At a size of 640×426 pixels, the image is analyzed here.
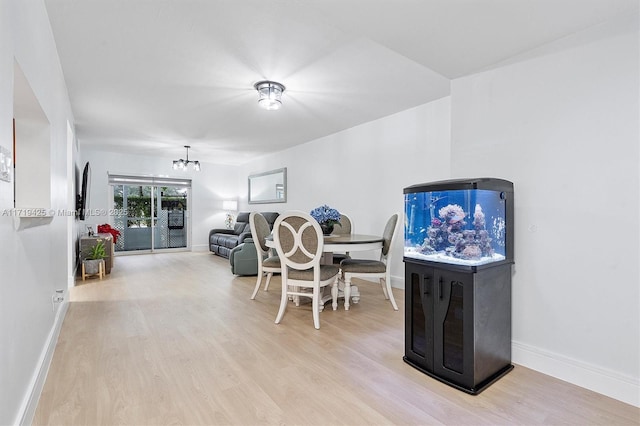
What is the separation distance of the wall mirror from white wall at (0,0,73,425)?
4636 mm

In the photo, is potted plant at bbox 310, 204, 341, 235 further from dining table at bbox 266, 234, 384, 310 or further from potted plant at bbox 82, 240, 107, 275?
potted plant at bbox 82, 240, 107, 275

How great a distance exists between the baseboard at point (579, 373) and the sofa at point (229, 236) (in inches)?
198

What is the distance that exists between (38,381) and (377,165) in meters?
4.06

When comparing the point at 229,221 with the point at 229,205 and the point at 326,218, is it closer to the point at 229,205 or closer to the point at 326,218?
the point at 229,205

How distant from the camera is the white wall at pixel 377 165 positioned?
12.6ft

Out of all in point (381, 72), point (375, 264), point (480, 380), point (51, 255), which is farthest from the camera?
point (375, 264)

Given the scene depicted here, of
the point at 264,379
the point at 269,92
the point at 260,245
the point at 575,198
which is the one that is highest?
the point at 269,92

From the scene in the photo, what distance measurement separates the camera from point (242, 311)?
10.4ft

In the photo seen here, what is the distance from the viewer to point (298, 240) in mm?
2775

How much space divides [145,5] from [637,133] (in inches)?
118

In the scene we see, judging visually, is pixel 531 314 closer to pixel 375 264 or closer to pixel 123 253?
pixel 375 264

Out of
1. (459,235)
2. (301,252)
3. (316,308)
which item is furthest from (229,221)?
(459,235)

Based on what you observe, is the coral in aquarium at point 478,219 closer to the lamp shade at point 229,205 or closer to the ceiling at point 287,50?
the ceiling at point 287,50

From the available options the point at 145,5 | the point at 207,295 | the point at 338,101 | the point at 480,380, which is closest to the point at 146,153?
the point at 207,295
